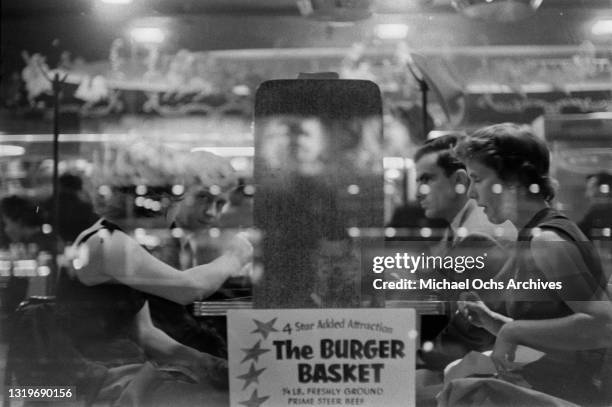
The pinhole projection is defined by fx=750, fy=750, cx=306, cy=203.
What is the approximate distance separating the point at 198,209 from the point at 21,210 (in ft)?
2.46

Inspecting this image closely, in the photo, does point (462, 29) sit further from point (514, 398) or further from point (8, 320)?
point (8, 320)

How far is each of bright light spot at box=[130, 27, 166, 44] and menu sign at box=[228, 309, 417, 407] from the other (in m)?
1.15

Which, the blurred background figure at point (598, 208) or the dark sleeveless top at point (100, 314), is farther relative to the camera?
the dark sleeveless top at point (100, 314)

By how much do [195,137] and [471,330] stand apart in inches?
52.8

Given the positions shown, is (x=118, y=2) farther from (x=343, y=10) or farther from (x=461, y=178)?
(x=461, y=178)

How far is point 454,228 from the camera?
2955mm

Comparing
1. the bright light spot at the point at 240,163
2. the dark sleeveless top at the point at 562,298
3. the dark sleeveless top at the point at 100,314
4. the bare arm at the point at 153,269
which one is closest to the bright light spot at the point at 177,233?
the bare arm at the point at 153,269

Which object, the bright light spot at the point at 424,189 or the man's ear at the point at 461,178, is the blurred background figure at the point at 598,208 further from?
the bright light spot at the point at 424,189

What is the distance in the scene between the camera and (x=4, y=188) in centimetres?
312

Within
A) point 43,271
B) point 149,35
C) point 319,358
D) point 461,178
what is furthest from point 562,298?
point 43,271

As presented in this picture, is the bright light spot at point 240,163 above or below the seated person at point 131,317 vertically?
above

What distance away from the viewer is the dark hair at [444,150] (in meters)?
2.96

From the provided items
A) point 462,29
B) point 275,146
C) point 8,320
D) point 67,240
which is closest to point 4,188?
point 67,240

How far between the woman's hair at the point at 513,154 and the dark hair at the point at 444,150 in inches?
1.0
